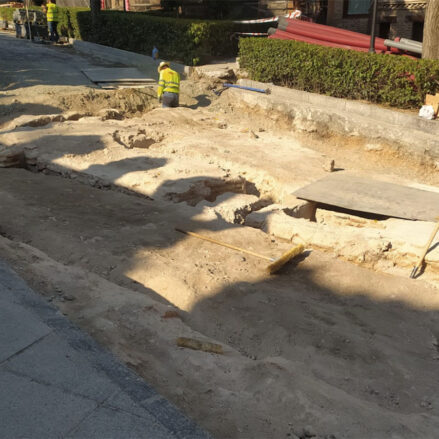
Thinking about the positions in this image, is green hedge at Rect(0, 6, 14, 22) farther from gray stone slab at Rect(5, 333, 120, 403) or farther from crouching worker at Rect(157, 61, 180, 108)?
gray stone slab at Rect(5, 333, 120, 403)

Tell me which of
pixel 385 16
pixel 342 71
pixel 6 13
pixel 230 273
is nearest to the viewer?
pixel 230 273

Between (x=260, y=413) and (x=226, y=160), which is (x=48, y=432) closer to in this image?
(x=260, y=413)

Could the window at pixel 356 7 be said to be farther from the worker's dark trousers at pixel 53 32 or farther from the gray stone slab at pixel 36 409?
the gray stone slab at pixel 36 409

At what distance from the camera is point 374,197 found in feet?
26.5

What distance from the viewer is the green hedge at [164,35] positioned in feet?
53.7

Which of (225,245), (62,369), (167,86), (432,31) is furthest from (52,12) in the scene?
(62,369)

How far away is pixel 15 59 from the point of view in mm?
17688

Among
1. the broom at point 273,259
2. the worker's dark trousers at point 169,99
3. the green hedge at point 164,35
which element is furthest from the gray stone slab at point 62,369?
the green hedge at point 164,35

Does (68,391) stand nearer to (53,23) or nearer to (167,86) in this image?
(167,86)

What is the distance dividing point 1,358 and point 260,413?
1.44 meters

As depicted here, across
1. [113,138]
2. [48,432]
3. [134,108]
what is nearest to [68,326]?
[48,432]

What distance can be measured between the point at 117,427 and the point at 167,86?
38.6 feet

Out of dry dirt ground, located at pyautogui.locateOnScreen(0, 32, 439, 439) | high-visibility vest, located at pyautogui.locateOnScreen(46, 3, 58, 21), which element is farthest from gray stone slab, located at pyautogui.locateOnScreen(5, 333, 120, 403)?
high-visibility vest, located at pyautogui.locateOnScreen(46, 3, 58, 21)

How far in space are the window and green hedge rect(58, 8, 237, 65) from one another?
167 inches
